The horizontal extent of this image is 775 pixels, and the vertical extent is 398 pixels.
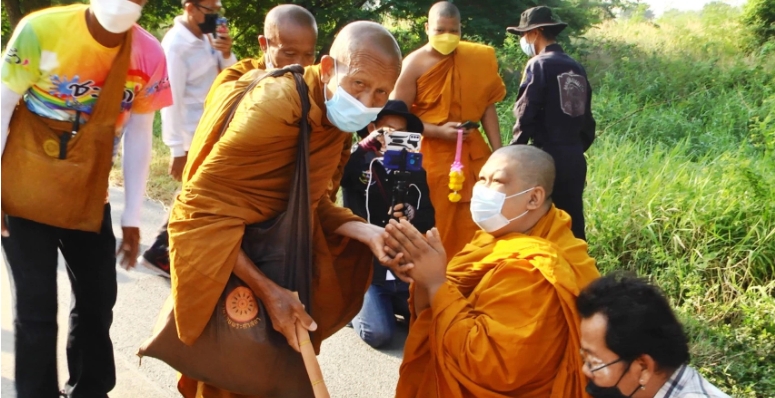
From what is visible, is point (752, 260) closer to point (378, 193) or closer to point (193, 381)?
point (378, 193)

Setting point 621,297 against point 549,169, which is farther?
point 549,169

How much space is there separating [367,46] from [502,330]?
985mm

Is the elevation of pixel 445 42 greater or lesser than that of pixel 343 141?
lesser

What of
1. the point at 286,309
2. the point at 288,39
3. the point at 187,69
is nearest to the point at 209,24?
the point at 187,69

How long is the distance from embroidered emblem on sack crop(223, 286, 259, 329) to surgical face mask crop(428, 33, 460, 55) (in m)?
3.20

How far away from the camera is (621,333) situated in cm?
214

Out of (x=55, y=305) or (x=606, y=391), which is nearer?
(x=606, y=391)

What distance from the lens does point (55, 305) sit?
2.74 metres

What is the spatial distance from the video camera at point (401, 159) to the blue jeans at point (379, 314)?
0.92m

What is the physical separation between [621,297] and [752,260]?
105 inches

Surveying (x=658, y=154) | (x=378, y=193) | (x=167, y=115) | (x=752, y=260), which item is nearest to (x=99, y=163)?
(x=378, y=193)

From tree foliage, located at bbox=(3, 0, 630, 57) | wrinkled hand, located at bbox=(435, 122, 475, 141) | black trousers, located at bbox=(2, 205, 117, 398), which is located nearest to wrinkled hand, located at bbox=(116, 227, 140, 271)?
black trousers, located at bbox=(2, 205, 117, 398)

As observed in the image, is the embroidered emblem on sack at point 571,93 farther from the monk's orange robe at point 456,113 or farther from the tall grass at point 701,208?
the tall grass at point 701,208

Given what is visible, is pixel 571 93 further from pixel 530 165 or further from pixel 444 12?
pixel 530 165
